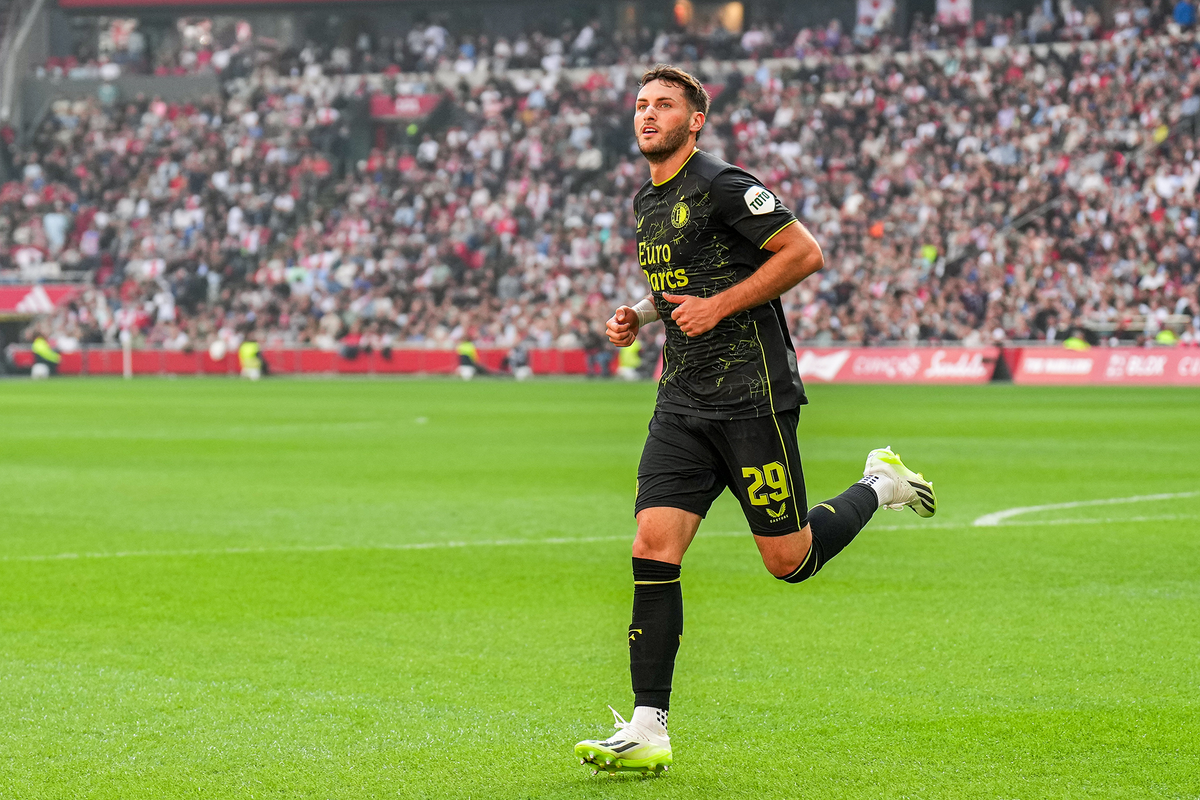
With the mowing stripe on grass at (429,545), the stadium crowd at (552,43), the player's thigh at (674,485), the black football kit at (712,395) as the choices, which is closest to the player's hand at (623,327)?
the black football kit at (712,395)

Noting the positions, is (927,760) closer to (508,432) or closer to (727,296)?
Result: (727,296)

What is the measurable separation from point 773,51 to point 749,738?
42837 mm

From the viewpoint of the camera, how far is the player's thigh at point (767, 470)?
514 centimetres

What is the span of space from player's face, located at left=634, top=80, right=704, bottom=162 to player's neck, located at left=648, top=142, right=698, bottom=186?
26 millimetres

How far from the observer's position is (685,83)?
17.2 feet

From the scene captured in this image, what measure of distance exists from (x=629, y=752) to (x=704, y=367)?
1286 mm

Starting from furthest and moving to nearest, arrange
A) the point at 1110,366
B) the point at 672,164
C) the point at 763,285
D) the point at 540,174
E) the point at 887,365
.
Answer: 1. the point at 540,174
2. the point at 887,365
3. the point at 1110,366
4. the point at 672,164
5. the point at 763,285

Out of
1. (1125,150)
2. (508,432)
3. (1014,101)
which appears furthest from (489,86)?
(508,432)

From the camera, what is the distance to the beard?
5.23m

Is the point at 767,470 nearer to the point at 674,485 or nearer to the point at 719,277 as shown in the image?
the point at 674,485

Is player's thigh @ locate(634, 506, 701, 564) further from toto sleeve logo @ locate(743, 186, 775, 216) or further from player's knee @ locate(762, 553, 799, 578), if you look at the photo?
toto sleeve logo @ locate(743, 186, 775, 216)

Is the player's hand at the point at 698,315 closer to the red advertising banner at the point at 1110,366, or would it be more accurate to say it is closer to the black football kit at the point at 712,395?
the black football kit at the point at 712,395

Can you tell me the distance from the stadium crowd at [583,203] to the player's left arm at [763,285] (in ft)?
101

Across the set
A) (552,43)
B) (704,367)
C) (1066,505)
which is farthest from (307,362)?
(704,367)
